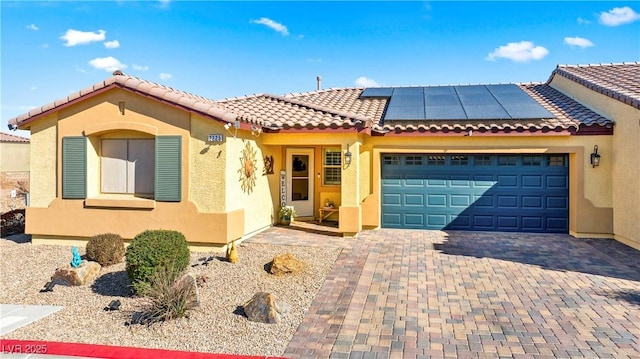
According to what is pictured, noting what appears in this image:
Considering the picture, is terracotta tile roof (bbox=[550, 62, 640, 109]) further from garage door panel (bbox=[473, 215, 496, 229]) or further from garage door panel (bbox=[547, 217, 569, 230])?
garage door panel (bbox=[473, 215, 496, 229])

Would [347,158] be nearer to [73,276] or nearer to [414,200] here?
[414,200]

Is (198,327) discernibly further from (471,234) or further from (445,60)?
(445,60)

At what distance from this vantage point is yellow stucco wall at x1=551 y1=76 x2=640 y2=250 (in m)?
10.6

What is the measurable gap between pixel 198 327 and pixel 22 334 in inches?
103

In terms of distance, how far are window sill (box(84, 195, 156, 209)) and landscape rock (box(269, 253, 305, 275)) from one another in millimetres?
4105

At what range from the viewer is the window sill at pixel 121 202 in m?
10.1

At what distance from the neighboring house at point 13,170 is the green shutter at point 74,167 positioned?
13.3m

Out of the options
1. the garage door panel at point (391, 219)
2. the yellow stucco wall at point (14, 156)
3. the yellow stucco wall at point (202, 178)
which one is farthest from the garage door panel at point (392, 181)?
the yellow stucco wall at point (14, 156)

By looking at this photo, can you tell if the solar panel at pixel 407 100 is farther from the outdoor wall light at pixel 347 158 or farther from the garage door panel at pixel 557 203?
the garage door panel at pixel 557 203

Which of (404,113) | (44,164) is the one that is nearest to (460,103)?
(404,113)

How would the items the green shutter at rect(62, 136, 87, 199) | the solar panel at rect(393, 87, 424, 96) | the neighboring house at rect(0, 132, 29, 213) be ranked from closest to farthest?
the green shutter at rect(62, 136, 87, 199) < the solar panel at rect(393, 87, 424, 96) < the neighboring house at rect(0, 132, 29, 213)

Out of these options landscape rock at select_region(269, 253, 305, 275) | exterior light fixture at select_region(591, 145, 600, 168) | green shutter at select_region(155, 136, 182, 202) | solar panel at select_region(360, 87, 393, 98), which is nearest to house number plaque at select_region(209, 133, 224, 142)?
green shutter at select_region(155, 136, 182, 202)

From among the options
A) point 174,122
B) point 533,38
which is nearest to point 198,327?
point 174,122

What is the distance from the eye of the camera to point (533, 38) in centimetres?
1598
